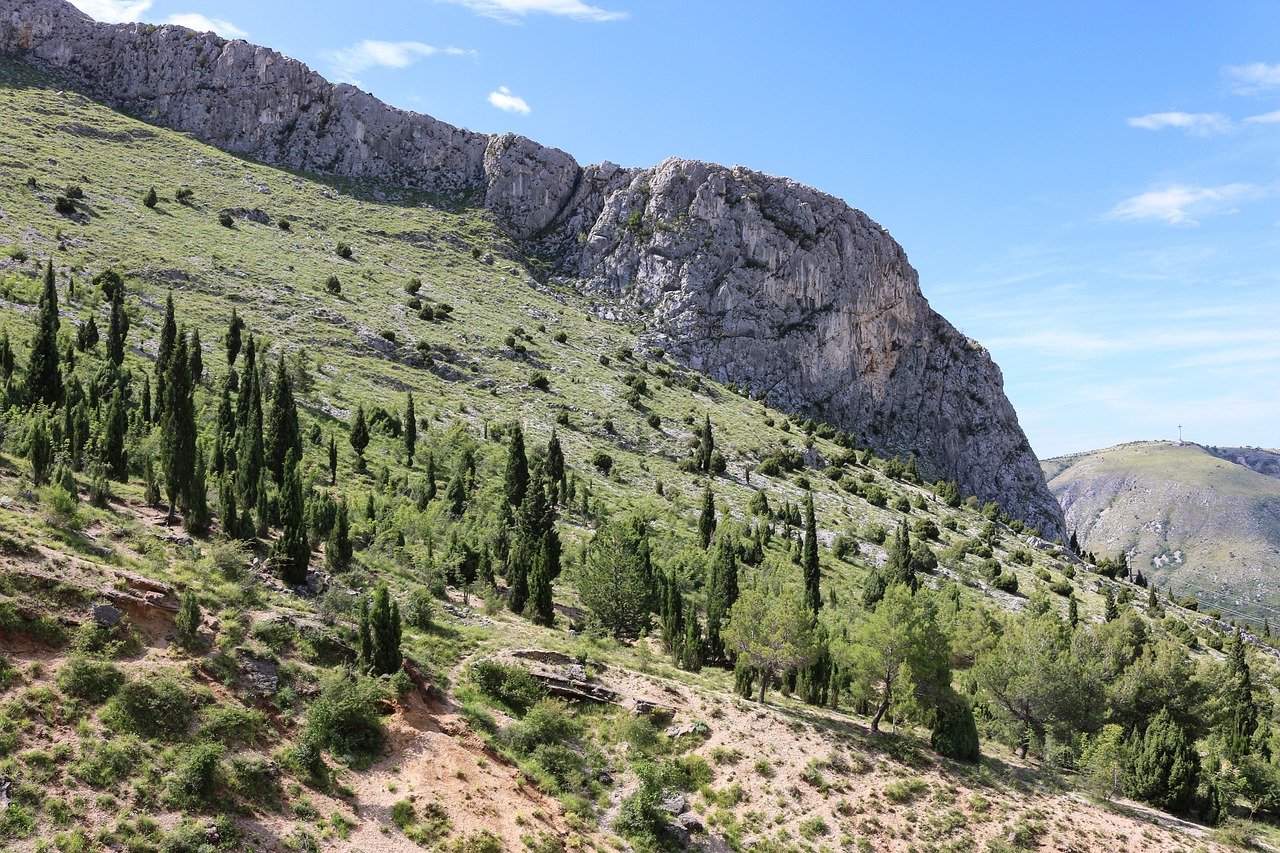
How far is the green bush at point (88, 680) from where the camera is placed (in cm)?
1684

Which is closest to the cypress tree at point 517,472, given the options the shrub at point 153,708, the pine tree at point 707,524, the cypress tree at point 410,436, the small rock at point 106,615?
the cypress tree at point 410,436

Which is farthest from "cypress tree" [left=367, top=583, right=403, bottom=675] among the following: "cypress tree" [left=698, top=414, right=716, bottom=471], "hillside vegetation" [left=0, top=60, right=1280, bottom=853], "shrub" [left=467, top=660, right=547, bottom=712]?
"cypress tree" [left=698, top=414, right=716, bottom=471]

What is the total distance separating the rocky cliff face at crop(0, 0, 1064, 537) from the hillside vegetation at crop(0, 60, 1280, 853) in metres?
43.1

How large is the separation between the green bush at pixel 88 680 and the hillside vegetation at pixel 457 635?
7 cm

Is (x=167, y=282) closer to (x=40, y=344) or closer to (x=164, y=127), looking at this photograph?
(x=40, y=344)

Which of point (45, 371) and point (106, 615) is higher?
point (45, 371)

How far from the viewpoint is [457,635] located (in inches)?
1143

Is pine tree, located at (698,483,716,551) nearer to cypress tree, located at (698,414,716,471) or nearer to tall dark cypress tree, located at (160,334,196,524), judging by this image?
cypress tree, located at (698,414,716,471)

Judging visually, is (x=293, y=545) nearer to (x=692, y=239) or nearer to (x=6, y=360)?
(x=6, y=360)

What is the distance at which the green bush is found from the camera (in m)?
16.8

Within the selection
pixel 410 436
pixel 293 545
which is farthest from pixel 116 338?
pixel 293 545

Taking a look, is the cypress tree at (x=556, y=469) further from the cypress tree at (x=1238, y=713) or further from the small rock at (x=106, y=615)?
the cypress tree at (x=1238, y=713)

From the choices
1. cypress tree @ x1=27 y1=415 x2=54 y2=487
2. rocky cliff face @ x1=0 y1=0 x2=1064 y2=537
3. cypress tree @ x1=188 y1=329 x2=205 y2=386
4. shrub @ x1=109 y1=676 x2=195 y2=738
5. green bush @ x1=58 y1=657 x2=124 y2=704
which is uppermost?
rocky cliff face @ x1=0 y1=0 x2=1064 y2=537

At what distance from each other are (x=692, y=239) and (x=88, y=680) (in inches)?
4629
